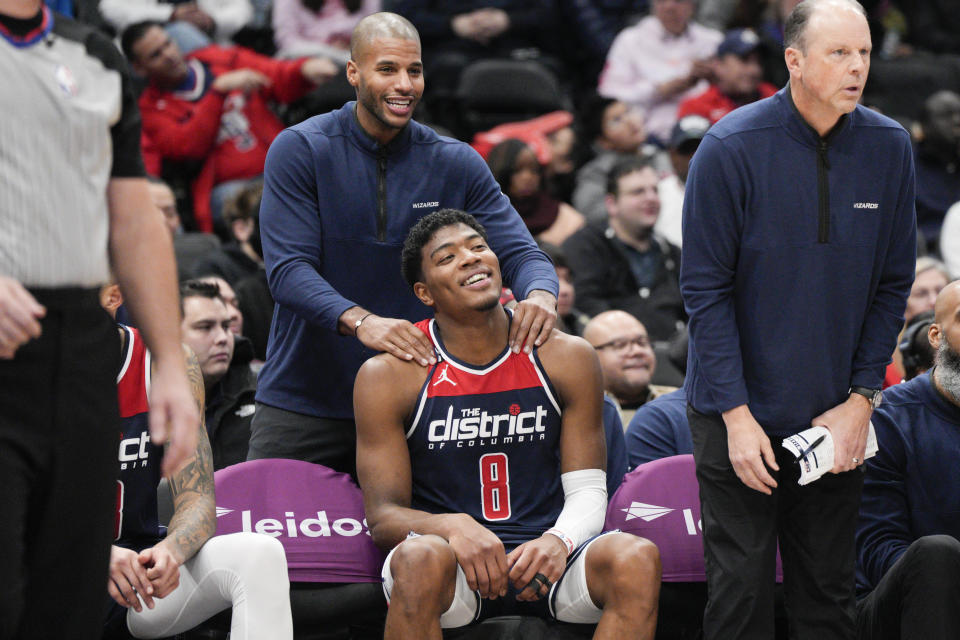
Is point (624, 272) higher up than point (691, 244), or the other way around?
point (691, 244)

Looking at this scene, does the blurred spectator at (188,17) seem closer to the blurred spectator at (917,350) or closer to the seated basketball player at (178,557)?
the seated basketball player at (178,557)

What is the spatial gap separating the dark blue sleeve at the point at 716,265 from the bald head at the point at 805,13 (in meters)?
0.32

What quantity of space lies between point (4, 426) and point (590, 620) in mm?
2181

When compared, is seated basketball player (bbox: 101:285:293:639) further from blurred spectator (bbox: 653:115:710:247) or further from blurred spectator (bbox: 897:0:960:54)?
blurred spectator (bbox: 897:0:960:54)

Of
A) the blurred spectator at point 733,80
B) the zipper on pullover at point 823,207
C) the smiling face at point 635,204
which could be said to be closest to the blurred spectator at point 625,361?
the smiling face at point 635,204

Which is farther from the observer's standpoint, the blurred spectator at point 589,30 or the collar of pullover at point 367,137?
the blurred spectator at point 589,30

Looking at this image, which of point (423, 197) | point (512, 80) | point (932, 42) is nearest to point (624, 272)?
point (512, 80)

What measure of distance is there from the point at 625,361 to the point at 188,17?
4593 millimetres

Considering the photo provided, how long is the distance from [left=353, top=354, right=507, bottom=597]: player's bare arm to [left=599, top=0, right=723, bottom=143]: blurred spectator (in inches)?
237

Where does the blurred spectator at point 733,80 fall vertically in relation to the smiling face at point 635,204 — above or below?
above

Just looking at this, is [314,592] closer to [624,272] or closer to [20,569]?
[20,569]

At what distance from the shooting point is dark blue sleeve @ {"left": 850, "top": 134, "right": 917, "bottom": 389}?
134 inches

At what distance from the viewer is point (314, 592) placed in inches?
151

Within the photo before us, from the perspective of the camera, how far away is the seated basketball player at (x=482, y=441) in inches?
142
